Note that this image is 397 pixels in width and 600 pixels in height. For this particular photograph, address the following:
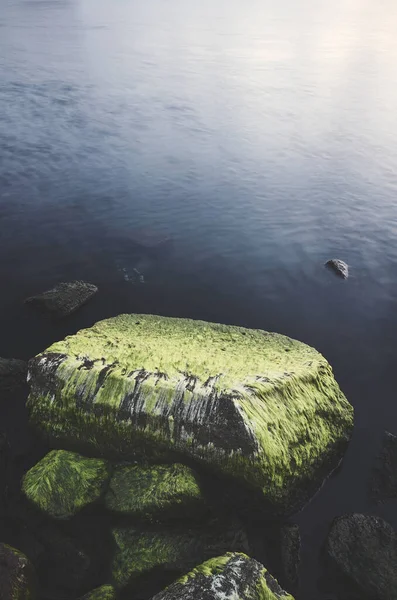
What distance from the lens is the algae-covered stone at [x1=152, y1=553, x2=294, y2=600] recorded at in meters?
7.48

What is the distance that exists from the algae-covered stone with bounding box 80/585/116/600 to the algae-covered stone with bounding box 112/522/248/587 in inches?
6.8

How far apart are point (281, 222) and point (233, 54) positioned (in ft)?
190

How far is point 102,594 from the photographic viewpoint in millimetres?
8594

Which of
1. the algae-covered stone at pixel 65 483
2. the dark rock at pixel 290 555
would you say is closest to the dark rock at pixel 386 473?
the dark rock at pixel 290 555

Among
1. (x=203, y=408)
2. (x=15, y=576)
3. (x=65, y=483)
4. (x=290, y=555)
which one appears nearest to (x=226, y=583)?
(x=290, y=555)

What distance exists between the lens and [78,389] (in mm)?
10609

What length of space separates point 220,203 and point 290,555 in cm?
1993

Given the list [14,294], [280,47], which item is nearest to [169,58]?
[280,47]

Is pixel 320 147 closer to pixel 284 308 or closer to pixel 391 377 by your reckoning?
pixel 284 308

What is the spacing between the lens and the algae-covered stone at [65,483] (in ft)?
31.4

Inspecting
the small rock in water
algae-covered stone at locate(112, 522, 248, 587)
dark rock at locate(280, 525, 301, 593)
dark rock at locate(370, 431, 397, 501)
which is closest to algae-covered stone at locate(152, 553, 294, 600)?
algae-covered stone at locate(112, 522, 248, 587)

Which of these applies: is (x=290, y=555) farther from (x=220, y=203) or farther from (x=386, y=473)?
(x=220, y=203)

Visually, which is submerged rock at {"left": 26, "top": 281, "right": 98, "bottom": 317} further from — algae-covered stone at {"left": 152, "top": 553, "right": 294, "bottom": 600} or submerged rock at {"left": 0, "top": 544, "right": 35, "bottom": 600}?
algae-covered stone at {"left": 152, "top": 553, "right": 294, "bottom": 600}

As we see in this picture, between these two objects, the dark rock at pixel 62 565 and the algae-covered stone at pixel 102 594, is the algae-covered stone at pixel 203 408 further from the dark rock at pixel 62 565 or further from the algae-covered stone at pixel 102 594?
the algae-covered stone at pixel 102 594
